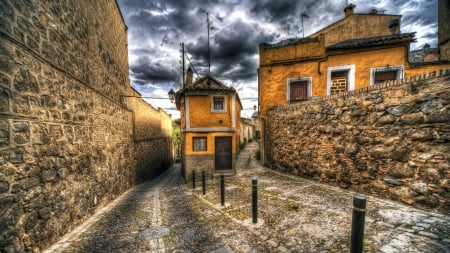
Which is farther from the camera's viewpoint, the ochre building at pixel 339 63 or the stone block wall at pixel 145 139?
the stone block wall at pixel 145 139

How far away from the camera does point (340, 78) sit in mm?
10438

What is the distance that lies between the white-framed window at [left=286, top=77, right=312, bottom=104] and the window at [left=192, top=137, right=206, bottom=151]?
6245 millimetres

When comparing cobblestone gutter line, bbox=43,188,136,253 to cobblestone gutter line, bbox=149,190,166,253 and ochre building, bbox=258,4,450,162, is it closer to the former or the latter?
cobblestone gutter line, bbox=149,190,166,253

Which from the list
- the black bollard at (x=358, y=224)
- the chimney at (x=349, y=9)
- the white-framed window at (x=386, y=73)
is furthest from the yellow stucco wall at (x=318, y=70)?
the black bollard at (x=358, y=224)

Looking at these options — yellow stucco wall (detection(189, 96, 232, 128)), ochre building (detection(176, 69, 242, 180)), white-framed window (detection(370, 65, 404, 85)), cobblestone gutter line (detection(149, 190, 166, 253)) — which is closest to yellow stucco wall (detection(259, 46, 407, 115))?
white-framed window (detection(370, 65, 404, 85))

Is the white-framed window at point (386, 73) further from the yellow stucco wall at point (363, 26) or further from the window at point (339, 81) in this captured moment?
the yellow stucco wall at point (363, 26)

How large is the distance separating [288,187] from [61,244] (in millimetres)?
6550

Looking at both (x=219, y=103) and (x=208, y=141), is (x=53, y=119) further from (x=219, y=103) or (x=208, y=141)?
(x=219, y=103)

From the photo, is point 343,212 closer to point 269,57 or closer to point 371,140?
point 371,140

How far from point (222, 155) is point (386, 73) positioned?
10.8 m

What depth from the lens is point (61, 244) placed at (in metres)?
3.44

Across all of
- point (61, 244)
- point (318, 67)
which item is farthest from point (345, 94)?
point (61, 244)

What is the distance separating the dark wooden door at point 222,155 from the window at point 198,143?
0.77m

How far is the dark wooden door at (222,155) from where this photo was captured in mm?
9859
